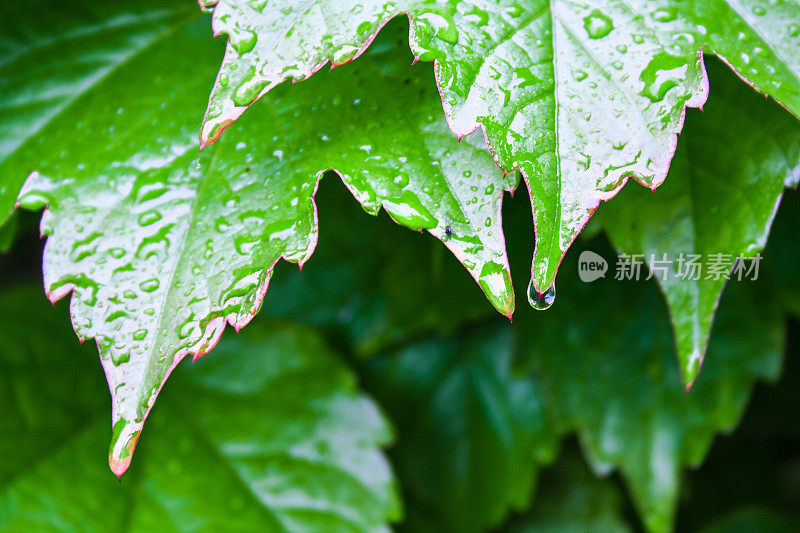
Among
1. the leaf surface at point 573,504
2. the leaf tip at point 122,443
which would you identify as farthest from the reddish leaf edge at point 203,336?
the leaf surface at point 573,504

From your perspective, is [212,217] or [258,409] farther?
[258,409]

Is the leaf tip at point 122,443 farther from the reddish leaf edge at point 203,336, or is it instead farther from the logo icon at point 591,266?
the logo icon at point 591,266

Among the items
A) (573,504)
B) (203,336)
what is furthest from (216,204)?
(573,504)

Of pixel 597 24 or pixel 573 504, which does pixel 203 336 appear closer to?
pixel 597 24

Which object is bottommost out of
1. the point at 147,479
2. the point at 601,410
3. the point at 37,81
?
the point at 601,410

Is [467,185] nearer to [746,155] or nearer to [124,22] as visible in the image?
[746,155]

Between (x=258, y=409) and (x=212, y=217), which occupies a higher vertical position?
(x=212, y=217)

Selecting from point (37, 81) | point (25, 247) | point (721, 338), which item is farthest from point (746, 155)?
point (25, 247)
